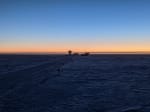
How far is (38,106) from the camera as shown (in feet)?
47.2

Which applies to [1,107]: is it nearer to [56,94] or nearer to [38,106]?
[38,106]

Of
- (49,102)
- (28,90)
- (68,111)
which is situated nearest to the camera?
(68,111)

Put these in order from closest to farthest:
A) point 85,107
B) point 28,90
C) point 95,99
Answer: point 85,107 → point 95,99 → point 28,90

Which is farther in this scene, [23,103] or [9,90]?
[9,90]

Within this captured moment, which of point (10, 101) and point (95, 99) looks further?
point (95, 99)

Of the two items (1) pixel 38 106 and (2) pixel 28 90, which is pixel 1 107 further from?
(2) pixel 28 90

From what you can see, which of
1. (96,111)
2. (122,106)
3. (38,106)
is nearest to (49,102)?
(38,106)

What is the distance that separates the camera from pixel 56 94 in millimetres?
18688

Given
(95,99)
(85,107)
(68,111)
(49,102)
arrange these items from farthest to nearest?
(95,99), (49,102), (85,107), (68,111)

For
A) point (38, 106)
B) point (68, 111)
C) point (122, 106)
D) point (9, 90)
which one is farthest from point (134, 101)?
point (9, 90)

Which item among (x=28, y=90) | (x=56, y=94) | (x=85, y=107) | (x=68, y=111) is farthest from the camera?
(x=28, y=90)

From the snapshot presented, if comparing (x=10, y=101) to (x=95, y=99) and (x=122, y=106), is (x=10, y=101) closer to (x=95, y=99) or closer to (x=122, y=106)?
(x=95, y=99)

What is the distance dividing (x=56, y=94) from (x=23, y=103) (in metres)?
3.86

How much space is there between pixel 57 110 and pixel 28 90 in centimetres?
701
